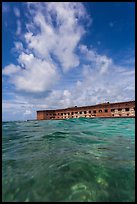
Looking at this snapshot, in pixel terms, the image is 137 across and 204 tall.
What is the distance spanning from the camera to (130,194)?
3990 mm

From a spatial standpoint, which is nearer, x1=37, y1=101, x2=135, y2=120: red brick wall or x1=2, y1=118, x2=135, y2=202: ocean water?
x1=2, y1=118, x2=135, y2=202: ocean water

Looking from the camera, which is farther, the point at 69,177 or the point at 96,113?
the point at 96,113

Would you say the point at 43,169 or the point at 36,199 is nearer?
the point at 36,199

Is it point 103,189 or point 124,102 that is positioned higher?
point 124,102

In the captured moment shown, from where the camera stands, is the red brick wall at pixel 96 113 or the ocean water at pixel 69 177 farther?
the red brick wall at pixel 96 113

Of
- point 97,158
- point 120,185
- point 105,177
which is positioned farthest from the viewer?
point 97,158

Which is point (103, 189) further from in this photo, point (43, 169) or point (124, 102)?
point (124, 102)

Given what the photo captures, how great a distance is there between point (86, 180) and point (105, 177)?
0.64 m

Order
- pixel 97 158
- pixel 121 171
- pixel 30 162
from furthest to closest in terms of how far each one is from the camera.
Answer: pixel 97 158
pixel 30 162
pixel 121 171

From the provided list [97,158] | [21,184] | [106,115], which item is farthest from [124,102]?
[21,184]

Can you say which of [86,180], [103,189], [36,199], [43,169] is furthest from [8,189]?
[103,189]

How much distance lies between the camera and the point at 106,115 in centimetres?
4156

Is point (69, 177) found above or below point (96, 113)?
below

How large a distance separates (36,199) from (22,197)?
398 millimetres
